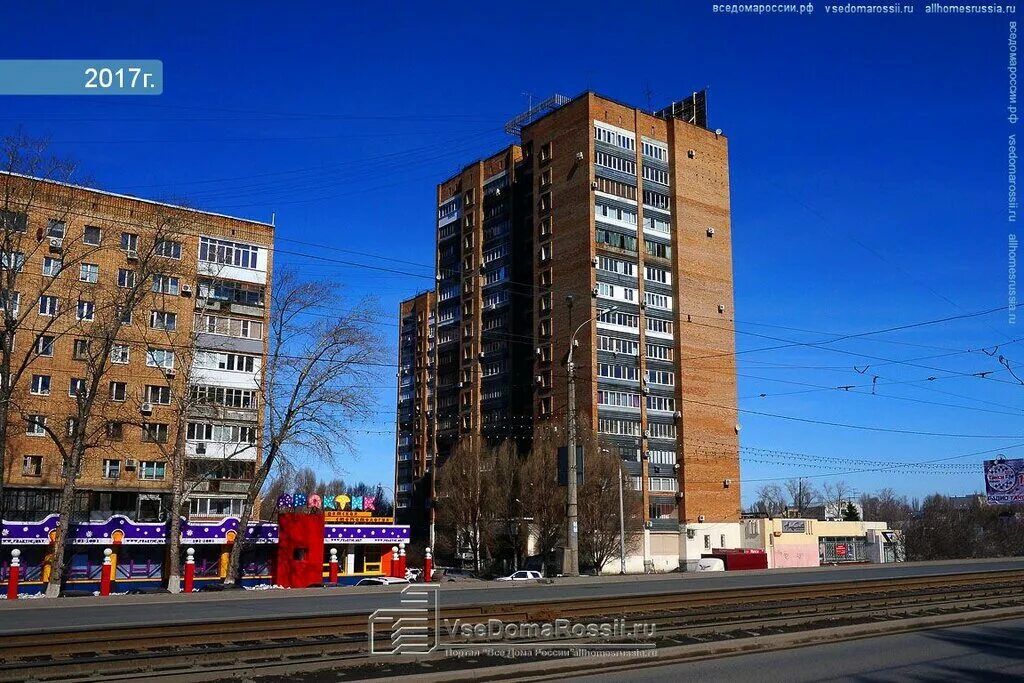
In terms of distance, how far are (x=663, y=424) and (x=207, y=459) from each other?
45103 millimetres

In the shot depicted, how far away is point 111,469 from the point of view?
173 ft

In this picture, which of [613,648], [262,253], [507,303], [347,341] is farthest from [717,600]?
[507,303]

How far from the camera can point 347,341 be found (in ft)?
133

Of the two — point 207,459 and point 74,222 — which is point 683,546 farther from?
point 74,222

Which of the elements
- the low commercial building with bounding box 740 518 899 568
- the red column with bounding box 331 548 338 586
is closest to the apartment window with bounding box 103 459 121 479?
the red column with bounding box 331 548 338 586

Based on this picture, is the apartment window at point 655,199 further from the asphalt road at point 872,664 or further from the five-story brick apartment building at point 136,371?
the asphalt road at point 872,664

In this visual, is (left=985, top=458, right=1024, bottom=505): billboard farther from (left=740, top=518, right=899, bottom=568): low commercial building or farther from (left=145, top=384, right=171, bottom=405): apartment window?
(left=145, top=384, right=171, bottom=405): apartment window

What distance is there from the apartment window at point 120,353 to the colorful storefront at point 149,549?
8802 mm

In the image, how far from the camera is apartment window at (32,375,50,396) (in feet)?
167

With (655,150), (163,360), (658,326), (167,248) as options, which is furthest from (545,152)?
(167,248)

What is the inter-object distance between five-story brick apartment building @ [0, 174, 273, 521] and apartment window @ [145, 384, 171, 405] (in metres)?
0.07

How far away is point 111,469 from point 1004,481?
66581 mm

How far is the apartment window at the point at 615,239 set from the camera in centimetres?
8393

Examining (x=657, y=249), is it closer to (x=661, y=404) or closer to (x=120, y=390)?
(x=661, y=404)
